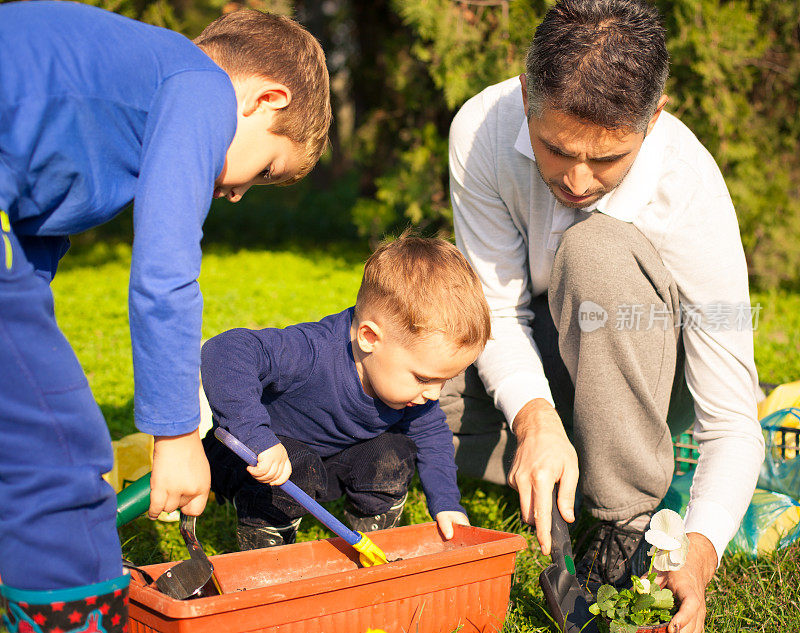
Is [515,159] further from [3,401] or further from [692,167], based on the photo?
[3,401]

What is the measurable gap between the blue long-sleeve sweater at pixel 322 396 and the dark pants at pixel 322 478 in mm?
39

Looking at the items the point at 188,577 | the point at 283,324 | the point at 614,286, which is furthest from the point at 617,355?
the point at 283,324

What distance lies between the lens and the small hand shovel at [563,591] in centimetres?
167

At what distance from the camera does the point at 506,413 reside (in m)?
2.04

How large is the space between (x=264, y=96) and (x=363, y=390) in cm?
78

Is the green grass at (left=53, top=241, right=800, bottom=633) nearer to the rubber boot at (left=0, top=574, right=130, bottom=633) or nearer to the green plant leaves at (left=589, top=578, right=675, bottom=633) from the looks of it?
the green plant leaves at (left=589, top=578, right=675, bottom=633)

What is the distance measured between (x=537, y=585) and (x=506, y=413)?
0.42m

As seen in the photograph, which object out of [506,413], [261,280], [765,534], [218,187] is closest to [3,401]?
[218,187]

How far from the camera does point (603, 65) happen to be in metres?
1.73

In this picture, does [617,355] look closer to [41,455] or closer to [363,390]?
[363,390]

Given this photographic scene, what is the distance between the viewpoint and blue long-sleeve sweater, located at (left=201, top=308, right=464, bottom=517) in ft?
6.08

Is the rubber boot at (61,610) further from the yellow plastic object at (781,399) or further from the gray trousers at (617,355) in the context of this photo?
the yellow plastic object at (781,399)

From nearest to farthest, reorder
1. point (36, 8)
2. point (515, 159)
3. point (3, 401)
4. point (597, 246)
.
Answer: point (3, 401)
point (36, 8)
point (597, 246)
point (515, 159)

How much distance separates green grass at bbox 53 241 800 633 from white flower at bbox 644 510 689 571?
0.35 meters
